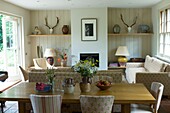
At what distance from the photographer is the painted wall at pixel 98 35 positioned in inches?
342

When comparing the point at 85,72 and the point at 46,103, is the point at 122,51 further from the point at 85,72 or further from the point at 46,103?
the point at 46,103

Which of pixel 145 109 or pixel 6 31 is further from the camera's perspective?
pixel 6 31

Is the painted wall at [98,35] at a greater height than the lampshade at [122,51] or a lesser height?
greater

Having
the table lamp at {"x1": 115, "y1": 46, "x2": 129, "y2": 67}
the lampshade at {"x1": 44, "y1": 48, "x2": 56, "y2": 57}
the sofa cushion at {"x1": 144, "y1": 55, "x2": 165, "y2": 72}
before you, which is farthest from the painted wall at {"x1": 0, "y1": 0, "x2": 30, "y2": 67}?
the sofa cushion at {"x1": 144, "y1": 55, "x2": 165, "y2": 72}

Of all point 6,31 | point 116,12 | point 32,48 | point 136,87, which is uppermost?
point 116,12

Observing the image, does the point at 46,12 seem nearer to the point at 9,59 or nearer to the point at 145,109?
the point at 9,59

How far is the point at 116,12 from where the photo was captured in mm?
9109

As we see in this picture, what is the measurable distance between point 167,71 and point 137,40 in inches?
144

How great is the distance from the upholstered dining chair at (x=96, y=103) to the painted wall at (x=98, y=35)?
6.11m

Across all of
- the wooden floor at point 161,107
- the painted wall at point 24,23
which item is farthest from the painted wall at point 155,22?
the painted wall at point 24,23

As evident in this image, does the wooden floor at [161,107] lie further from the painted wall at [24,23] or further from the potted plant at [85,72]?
the painted wall at [24,23]

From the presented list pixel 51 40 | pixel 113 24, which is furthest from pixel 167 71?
pixel 51 40

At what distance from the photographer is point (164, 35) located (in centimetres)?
740

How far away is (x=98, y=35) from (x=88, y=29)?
0.44 m
